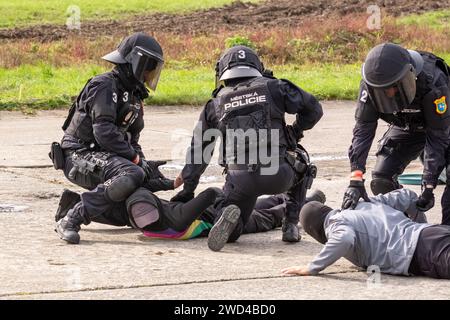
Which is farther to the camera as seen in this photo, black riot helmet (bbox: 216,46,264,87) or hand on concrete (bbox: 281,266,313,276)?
black riot helmet (bbox: 216,46,264,87)

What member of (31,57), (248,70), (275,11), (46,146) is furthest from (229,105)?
(275,11)

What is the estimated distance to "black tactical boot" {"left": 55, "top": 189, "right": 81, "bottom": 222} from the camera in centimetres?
847

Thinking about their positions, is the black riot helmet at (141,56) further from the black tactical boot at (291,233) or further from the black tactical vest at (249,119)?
the black tactical boot at (291,233)

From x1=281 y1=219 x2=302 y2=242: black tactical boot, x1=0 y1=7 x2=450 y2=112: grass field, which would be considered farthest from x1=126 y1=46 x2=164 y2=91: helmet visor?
x1=0 y1=7 x2=450 y2=112: grass field

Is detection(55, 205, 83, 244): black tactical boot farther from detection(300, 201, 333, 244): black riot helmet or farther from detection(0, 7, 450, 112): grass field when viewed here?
detection(0, 7, 450, 112): grass field

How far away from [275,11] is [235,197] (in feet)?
82.0

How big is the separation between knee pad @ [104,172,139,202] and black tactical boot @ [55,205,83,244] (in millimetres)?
266

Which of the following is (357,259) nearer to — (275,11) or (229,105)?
(229,105)

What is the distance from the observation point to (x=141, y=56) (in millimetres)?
8422

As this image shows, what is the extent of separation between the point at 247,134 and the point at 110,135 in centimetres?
110

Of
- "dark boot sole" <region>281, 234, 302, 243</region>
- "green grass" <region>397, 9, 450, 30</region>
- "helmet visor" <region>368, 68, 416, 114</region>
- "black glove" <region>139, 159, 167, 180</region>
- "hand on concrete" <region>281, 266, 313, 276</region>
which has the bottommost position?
"green grass" <region>397, 9, 450, 30</region>

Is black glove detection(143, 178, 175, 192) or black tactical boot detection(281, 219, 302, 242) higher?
black glove detection(143, 178, 175, 192)

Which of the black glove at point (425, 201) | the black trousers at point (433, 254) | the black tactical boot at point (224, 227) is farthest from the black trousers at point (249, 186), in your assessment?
the black trousers at point (433, 254)

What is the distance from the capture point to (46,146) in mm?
13078
